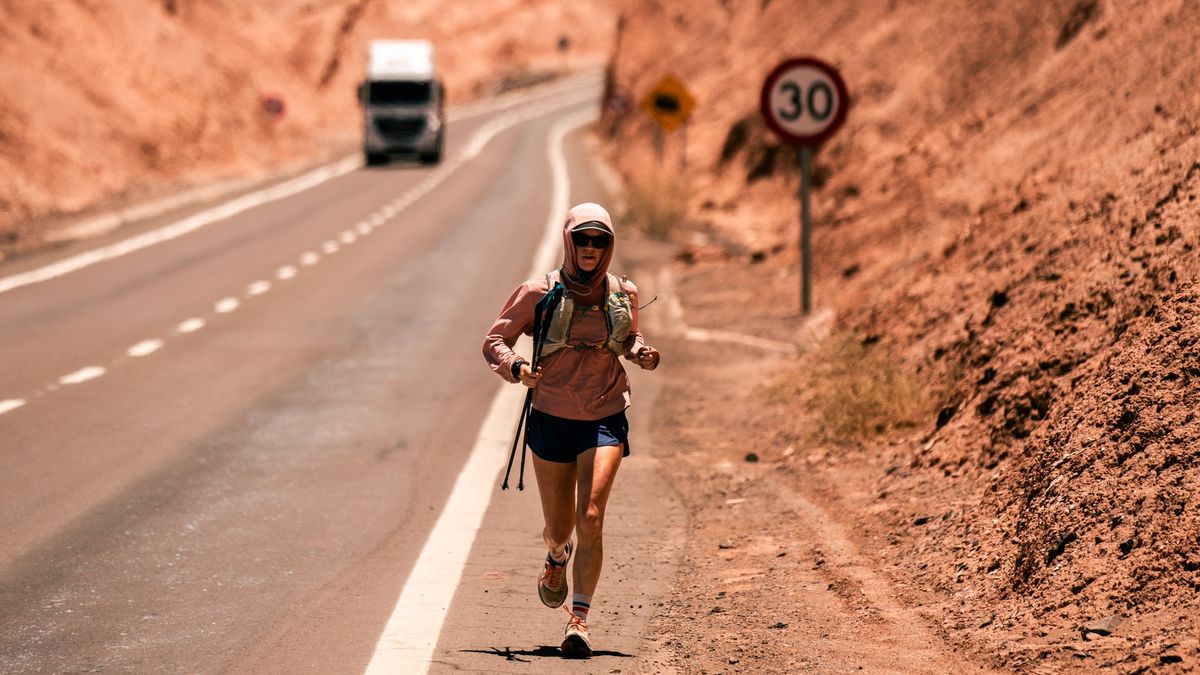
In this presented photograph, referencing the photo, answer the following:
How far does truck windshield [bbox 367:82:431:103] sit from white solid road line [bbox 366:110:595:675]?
127 ft

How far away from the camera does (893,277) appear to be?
15.1 meters

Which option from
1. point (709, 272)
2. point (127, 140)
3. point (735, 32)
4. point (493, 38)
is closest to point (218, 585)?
point (709, 272)

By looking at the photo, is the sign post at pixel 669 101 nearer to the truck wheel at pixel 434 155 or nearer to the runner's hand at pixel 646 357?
the truck wheel at pixel 434 155

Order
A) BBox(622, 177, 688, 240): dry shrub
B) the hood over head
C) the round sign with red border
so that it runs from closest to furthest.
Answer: the hood over head < the round sign with red border < BBox(622, 177, 688, 240): dry shrub

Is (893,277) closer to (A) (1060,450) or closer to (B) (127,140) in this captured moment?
(A) (1060,450)

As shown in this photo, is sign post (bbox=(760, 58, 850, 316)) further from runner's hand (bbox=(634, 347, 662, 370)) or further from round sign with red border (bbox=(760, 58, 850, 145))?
runner's hand (bbox=(634, 347, 662, 370))

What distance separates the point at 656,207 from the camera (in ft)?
97.5

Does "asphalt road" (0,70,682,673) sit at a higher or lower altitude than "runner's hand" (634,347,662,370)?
lower

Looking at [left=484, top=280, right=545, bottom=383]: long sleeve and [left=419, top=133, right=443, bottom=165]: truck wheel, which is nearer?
[left=484, top=280, right=545, bottom=383]: long sleeve

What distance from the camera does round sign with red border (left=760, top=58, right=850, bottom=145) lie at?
1550cm

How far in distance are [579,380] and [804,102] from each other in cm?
906

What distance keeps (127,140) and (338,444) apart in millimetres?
34469

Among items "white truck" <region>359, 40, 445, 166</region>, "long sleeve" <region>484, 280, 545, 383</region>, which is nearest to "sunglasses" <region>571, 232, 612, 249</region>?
"long sleeve" <region>484, 280, 545, 383</region>

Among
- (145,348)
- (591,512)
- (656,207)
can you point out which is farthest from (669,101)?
(591,512)
